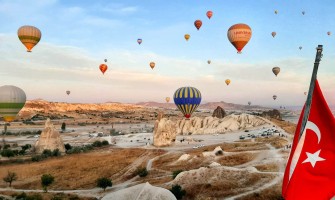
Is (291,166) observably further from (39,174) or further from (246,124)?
(246,124)

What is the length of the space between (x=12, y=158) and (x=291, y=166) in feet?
236

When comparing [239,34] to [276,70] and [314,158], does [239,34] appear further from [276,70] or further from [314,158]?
[314,158]

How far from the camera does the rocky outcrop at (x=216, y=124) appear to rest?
4514 inches

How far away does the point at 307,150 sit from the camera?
11680 mm

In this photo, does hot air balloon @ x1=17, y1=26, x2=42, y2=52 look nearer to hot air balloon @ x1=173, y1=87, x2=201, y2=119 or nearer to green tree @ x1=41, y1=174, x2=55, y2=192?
hot air balloon @ x1=173, y1=87, x2=201, y2=119

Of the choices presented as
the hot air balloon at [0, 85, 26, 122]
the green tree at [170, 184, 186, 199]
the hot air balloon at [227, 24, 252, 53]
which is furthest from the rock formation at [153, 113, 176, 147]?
the green tree at [170, 184, 186, 199]

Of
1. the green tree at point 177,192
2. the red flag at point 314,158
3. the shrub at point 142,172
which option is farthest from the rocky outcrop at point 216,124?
the red flag at point 314,158

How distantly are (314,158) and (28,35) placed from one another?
244ft

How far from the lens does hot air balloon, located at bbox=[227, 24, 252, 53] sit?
222ft

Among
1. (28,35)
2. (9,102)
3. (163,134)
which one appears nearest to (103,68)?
(28,35)

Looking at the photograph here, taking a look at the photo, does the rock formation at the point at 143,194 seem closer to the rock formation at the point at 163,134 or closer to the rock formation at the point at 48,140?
the rock formation at the point at 48,140

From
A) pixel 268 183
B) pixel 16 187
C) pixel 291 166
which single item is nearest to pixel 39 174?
pixel 16 187

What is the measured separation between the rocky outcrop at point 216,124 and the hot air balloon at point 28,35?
60.1 meters

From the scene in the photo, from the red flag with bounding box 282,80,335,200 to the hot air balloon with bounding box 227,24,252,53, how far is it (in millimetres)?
58697
